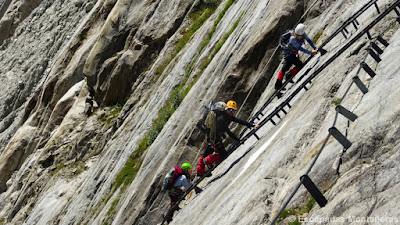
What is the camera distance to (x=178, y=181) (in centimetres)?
1591

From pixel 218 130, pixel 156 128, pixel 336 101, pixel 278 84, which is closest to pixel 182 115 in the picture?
pixel 156 128

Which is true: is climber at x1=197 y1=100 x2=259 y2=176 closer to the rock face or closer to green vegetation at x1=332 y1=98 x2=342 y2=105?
the rock face

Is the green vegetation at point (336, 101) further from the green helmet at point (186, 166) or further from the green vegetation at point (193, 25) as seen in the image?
the green vegetation at point (193, 25)

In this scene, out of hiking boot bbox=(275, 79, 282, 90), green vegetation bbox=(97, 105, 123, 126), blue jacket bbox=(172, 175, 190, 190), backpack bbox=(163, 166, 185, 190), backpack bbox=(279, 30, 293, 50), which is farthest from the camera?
A: green vegetation bbox=(97, 105, 123, 126)

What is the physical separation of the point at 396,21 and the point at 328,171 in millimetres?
5392

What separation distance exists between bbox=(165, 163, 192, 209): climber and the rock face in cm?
111

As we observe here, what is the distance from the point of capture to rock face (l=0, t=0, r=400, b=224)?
806 cm

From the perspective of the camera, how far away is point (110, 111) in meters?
31.3

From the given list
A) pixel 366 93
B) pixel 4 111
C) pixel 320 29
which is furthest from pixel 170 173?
pixel 4 111

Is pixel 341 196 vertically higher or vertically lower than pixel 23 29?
lower

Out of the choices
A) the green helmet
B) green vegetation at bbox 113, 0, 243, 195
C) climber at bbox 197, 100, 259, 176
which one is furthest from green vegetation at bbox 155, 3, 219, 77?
climber at bbox 197, 100, 259, 176

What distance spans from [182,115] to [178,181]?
12.9ft

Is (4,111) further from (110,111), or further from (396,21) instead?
(396,21)

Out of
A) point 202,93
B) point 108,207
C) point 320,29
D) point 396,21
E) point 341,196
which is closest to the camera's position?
point 341,196
